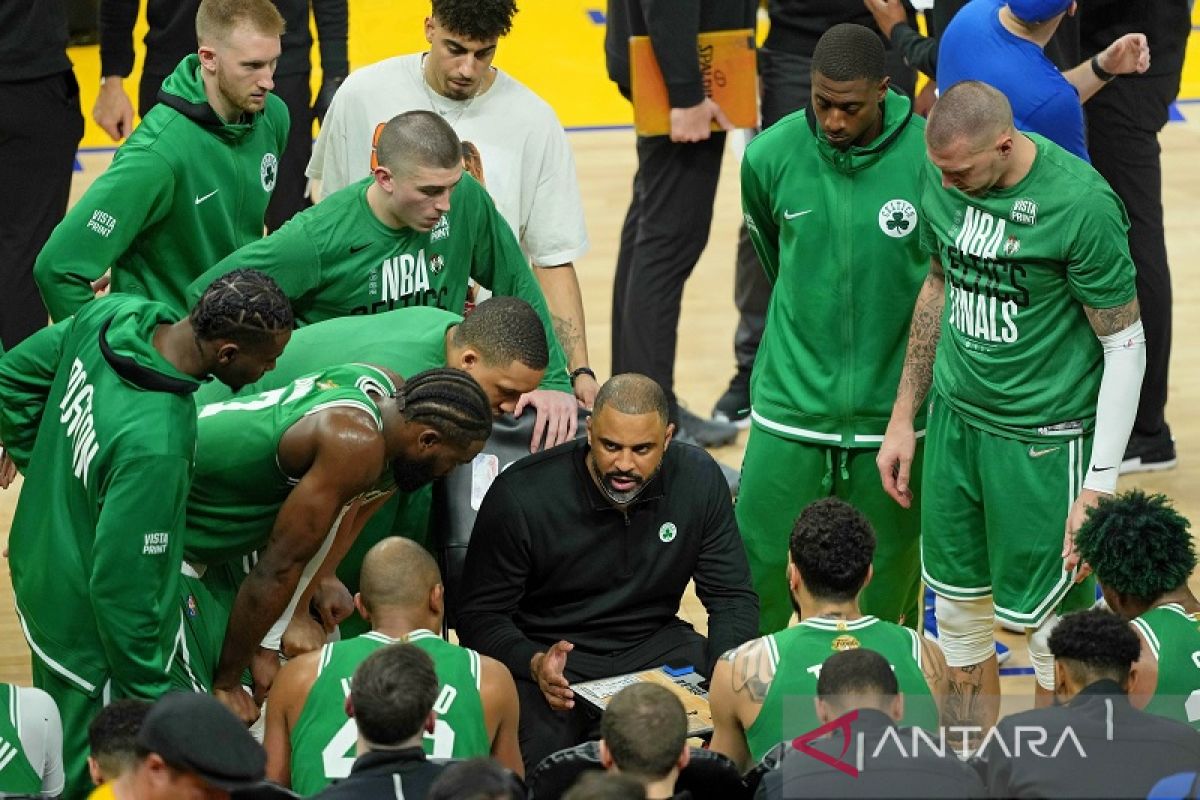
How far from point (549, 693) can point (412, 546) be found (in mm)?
613

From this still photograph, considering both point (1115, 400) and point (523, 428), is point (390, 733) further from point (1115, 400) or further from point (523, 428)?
point (1115, 400)

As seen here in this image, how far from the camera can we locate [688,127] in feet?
21.3

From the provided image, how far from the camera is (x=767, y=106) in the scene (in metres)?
6.82

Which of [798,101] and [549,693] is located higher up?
[798,101]

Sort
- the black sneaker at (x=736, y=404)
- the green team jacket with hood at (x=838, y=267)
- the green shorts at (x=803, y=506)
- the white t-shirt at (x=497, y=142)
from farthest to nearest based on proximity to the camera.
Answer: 1. the black sneaker at (x=736, y=404)
2. the white t-shirt at (x=497, y=142)
3. the green shorts at (x=803, y=506)
4. the green team jacket with hood at (x=838, y=267)

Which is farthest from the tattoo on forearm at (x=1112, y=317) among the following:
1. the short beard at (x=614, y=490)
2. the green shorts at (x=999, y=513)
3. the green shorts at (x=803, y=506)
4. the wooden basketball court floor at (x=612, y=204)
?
the wooden basketball court floor at (x=612, y=204)

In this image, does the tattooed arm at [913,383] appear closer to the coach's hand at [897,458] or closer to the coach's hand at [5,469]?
the coach's hand at [897,458]

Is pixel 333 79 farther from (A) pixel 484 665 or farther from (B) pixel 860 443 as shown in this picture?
(A) pixel 484 665

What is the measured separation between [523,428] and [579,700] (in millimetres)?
818

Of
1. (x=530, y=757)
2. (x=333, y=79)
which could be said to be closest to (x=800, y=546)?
(x=530, y=757)

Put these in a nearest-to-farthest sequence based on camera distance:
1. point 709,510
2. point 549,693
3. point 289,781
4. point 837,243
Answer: point 289,781, point 549,693, point 709,510, point 837,243

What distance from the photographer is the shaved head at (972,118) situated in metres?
4.43

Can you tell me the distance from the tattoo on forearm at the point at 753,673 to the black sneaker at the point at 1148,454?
11.0 ft

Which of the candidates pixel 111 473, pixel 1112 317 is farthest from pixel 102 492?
pixel 1112 317
